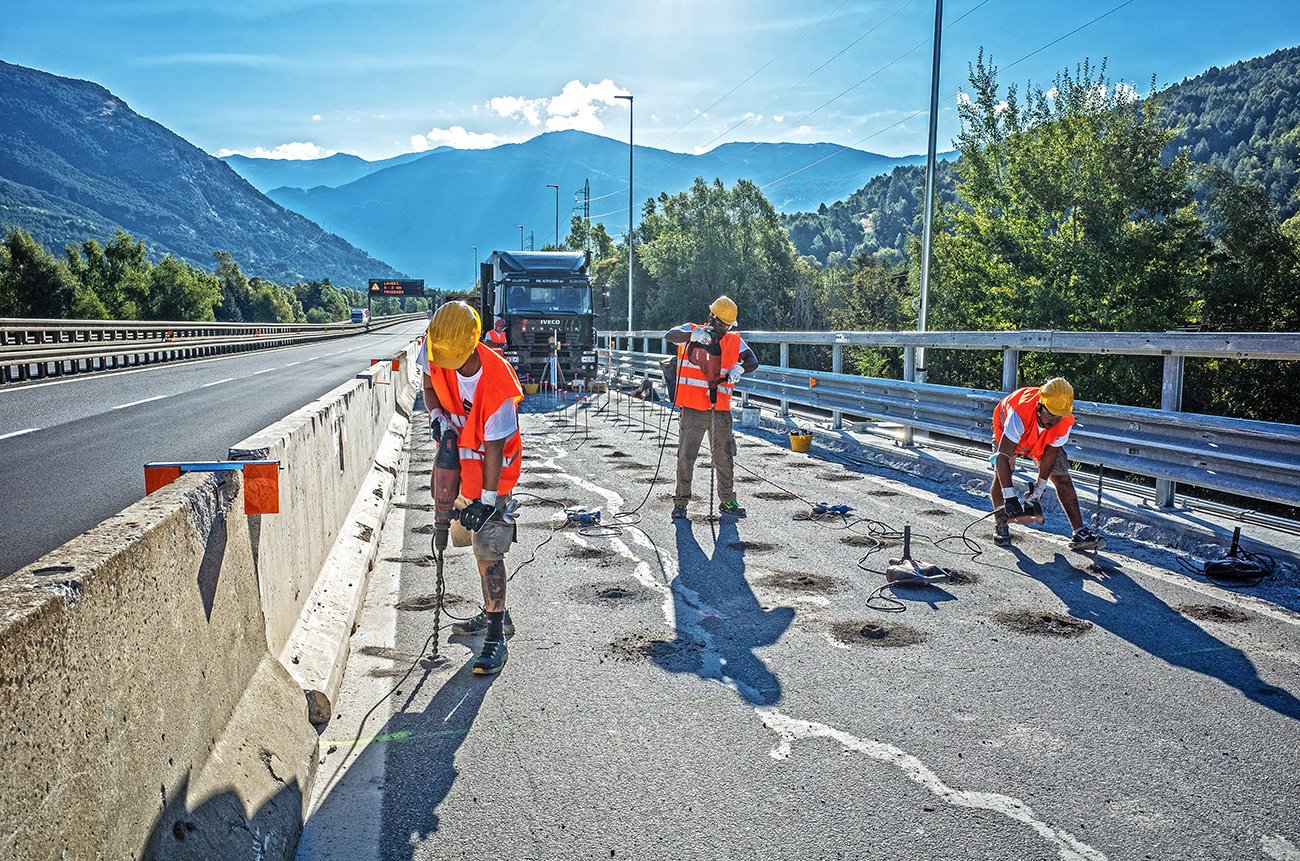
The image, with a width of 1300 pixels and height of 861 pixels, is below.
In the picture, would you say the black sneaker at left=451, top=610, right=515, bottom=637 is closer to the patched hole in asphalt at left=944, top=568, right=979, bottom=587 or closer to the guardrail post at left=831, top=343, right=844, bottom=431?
the patched hole in asphalt at left=944, top=568, right=979, bottom=587

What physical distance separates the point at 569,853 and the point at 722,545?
4.48 m

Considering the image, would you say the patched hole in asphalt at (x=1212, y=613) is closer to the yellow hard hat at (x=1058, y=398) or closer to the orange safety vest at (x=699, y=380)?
the yellow hard hat at (x=1058, y=398)

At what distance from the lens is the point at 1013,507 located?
7.21 meters

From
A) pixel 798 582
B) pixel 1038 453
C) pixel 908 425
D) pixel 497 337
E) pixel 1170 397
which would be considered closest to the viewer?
pixel 798 582

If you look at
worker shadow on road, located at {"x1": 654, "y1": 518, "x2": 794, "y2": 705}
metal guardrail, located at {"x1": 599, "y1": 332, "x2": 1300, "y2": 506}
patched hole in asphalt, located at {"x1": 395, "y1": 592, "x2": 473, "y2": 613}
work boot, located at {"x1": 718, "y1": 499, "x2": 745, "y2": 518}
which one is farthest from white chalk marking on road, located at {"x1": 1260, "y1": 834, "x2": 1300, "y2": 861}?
work boot, located at {"x1": 718, "y1": 499, "x2": 745, "y2": 518}

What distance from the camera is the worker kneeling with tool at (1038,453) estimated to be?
280 inches

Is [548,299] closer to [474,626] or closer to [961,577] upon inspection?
[961,577]

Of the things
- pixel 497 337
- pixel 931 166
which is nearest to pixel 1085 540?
Answer: pixel 497 337

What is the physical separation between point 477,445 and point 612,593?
168 centimetres

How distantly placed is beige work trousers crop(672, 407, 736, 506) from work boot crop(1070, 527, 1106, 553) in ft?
9.65

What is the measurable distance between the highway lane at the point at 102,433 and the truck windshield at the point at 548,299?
4.94m

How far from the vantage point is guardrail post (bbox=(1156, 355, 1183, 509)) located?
24.6 feet

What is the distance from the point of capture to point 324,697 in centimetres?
411

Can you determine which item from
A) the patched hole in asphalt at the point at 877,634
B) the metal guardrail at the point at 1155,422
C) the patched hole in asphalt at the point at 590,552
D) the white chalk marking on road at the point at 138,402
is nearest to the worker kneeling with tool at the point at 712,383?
the patched hole in asphalt at the point at 590,552
